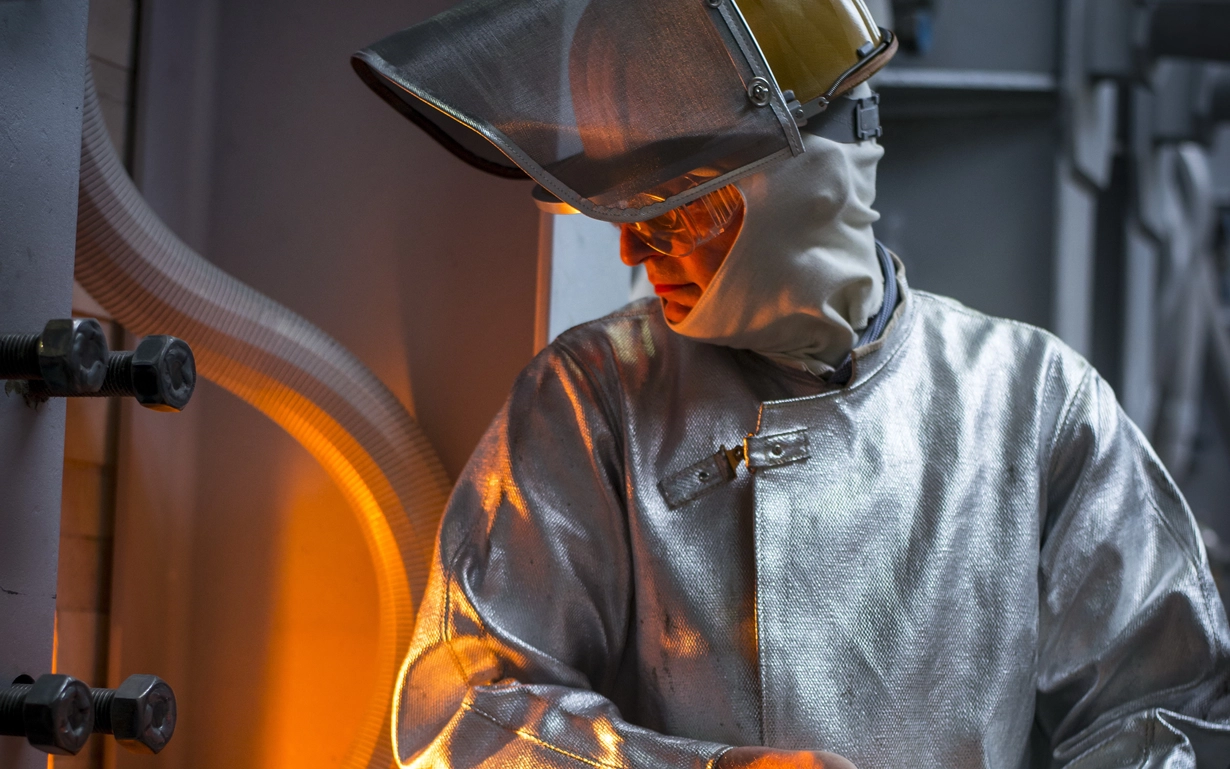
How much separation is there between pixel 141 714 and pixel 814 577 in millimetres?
635

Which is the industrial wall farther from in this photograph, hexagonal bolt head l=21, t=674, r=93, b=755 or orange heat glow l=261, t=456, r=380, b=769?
hexagonal bolt head l=21, t=674, r=93, b=755

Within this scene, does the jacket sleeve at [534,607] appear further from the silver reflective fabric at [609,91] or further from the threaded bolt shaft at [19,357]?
the threaded bolt shaft at [19,357]

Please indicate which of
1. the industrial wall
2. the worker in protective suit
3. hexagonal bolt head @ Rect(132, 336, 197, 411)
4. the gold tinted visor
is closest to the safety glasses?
the worker in protective suit

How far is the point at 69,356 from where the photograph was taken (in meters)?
0.74

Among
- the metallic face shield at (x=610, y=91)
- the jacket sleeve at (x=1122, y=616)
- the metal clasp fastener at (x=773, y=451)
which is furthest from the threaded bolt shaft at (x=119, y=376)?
the jacket sleeve at (x=1122, y=616)

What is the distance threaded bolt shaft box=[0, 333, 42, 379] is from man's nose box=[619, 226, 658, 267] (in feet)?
1.99

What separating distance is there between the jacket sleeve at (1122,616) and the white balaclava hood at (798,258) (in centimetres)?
29

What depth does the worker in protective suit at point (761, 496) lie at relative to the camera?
3.50 ft

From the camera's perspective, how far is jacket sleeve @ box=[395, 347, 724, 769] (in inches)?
43.6

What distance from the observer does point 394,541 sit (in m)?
1.46

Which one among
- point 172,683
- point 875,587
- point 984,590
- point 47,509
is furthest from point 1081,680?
point 172,683

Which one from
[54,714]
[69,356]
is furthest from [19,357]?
[54,714]

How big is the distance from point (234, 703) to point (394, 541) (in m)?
0.38

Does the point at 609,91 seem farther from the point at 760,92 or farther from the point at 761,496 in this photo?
the point at 761,496
